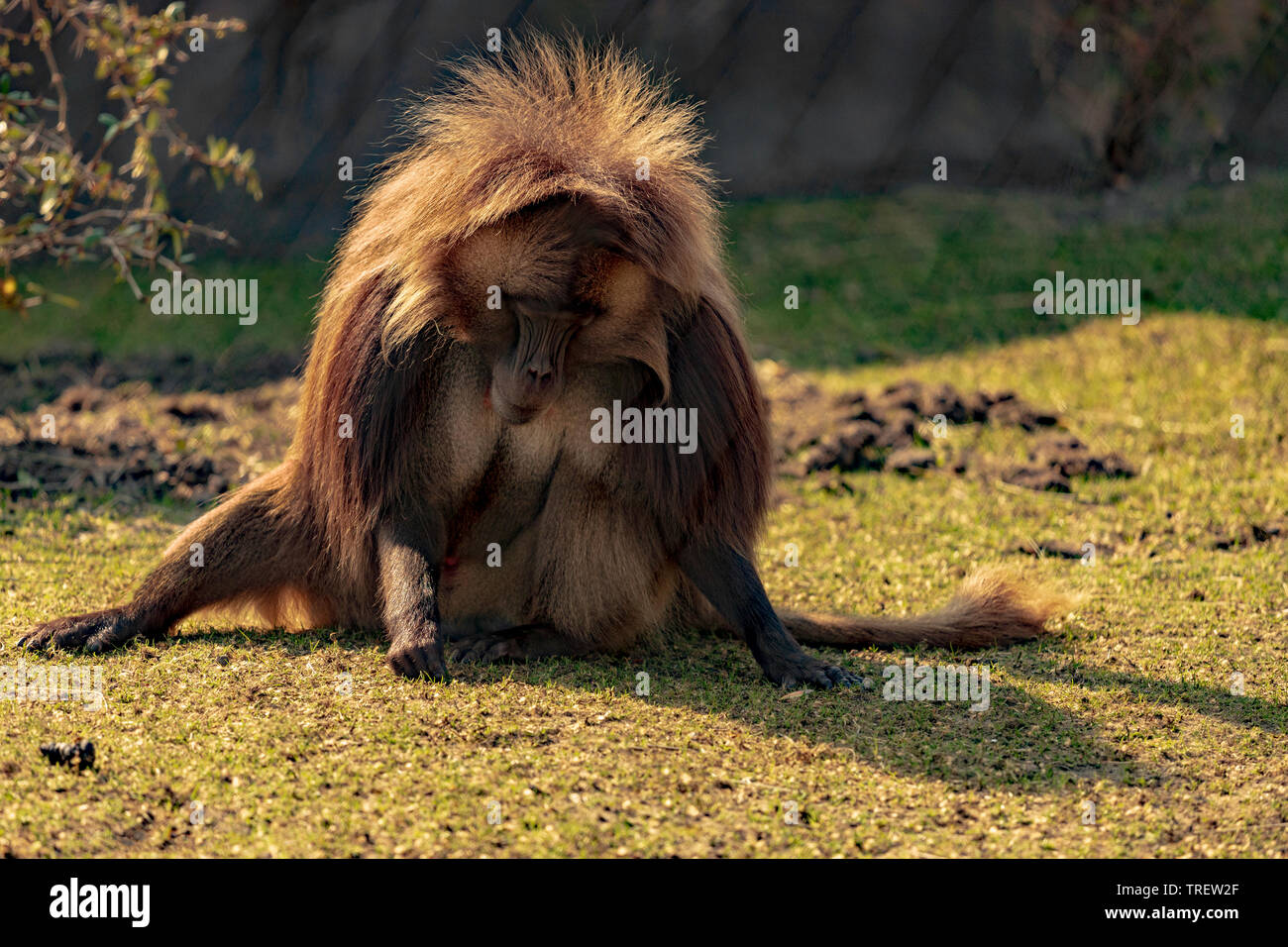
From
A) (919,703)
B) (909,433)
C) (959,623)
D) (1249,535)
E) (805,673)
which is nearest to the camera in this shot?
(919,703)

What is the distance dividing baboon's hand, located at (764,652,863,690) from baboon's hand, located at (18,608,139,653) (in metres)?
2.15

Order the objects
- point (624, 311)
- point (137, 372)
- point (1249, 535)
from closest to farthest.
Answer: point (624, 311) < point (1249, 535) < point (137, 372)

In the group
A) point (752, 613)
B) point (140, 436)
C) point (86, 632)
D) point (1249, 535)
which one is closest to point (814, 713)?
point (752, 613)

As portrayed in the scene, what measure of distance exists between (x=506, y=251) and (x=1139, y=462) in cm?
434

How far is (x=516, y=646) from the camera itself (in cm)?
466

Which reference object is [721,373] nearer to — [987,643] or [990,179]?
[987,643]

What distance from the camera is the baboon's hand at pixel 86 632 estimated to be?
455 cm

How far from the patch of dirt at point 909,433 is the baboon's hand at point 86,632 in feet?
12.0

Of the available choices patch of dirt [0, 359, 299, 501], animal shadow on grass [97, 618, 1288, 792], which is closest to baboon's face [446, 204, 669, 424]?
animal shadow on grass [97, 618, 1288, 792]

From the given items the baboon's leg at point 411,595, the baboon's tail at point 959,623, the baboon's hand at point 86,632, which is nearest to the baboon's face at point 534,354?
the baboon's leg at point 411,595

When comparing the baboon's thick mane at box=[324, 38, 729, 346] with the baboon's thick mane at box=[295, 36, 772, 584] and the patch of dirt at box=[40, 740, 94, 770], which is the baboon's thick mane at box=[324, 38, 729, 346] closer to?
the baboon's thick mane at box=[295, 36, 772, 584]

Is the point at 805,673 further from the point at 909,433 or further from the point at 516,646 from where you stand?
the point at 909,433

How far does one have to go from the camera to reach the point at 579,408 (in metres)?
4.52

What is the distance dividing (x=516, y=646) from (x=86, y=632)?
1427 mm
